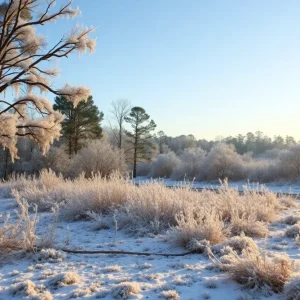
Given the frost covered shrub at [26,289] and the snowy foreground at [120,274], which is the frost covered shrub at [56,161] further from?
the frost covered shrub at [26,289]

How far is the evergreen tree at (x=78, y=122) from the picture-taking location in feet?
121

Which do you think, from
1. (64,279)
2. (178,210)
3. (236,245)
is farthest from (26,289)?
(178,210)

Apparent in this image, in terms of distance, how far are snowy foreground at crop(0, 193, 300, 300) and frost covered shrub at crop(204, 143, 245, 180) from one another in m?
23.7

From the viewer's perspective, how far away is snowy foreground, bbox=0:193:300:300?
368cm

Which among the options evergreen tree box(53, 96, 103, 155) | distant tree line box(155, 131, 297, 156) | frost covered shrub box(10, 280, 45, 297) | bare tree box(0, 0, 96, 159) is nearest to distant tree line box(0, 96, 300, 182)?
evergreen tree box(53, 96, 103, 155)

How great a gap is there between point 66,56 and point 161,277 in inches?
292

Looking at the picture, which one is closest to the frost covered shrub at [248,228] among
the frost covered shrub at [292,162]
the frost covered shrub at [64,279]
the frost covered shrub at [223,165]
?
the frost covered shrub at [64,279]

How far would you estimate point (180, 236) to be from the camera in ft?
18.5

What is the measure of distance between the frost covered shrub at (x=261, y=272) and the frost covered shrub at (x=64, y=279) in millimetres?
1841

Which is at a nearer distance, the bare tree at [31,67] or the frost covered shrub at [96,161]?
the bare tree at [31,67]

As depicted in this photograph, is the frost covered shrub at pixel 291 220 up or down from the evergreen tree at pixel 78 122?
down

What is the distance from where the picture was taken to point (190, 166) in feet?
114

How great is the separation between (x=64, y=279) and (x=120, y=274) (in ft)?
2.37

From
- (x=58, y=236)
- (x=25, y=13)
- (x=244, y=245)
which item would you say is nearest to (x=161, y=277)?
(x=244, y=245)
